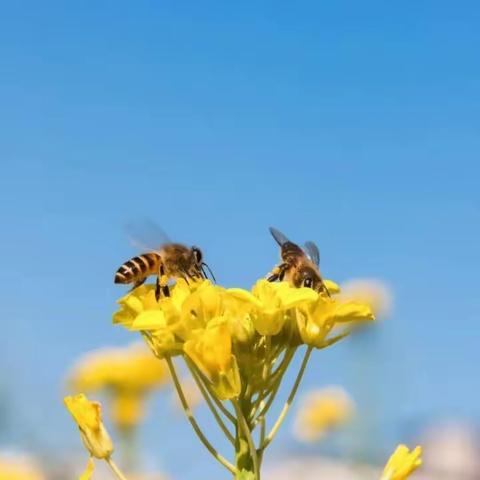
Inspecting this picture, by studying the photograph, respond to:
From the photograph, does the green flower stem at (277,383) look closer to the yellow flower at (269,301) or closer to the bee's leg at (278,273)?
the yellow flower at (269,301)

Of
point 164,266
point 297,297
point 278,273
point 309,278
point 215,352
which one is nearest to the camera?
point 215,352

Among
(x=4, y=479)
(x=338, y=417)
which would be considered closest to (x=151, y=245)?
(x=4, y=479)

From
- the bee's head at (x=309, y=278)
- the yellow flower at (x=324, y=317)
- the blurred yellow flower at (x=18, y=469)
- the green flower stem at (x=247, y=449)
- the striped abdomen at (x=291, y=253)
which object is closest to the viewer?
the green flower stem at (x=247, y=449)

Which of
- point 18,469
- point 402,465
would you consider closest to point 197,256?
point 402,465

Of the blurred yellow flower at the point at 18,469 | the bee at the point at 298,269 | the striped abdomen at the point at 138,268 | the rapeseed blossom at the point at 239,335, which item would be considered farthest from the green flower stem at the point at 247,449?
the blurred yellow flower at the point at 18,469

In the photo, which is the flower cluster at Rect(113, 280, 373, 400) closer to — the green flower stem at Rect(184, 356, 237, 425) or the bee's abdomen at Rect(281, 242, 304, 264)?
the green flower stem at Rect(184, 356, 237, 425)

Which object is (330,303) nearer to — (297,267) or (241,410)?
(241,410)

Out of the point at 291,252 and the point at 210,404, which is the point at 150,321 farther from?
the point at 291,252
